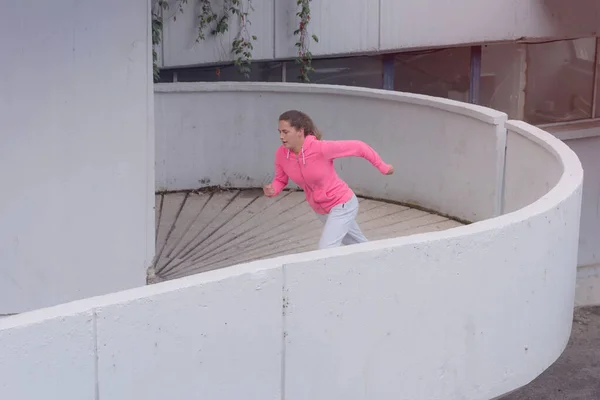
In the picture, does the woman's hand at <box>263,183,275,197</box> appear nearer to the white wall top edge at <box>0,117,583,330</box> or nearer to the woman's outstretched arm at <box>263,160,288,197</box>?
the woman's outstretched arm at <box>263,160,288,197</box>

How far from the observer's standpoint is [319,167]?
838 centimetres

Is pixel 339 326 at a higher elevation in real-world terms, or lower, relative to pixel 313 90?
lower

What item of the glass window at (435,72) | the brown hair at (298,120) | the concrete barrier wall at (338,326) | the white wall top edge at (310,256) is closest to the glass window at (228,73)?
the glass window at (435,72)

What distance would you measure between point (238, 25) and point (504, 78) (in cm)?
562

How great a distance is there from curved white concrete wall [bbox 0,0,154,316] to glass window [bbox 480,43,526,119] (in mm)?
10502

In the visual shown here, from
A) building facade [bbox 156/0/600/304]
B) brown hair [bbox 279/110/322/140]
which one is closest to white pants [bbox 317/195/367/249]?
brown hair [bbox 279/110/322/140]

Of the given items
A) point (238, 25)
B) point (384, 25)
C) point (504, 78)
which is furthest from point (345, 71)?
point (504, 78)

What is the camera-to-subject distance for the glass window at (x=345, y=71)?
1580cm

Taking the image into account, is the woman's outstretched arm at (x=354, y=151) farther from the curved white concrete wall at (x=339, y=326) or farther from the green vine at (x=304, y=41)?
the green vine at (x=304, y=41)

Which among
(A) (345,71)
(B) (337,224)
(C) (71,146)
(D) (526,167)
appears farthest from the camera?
(A) (345,71)

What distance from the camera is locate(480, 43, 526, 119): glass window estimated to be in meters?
18.0

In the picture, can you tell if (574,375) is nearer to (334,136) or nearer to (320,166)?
(334,136)

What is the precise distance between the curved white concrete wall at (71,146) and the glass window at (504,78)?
34.5 feet

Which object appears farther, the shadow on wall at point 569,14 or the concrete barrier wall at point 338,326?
the shadow on wall at point 569,14
